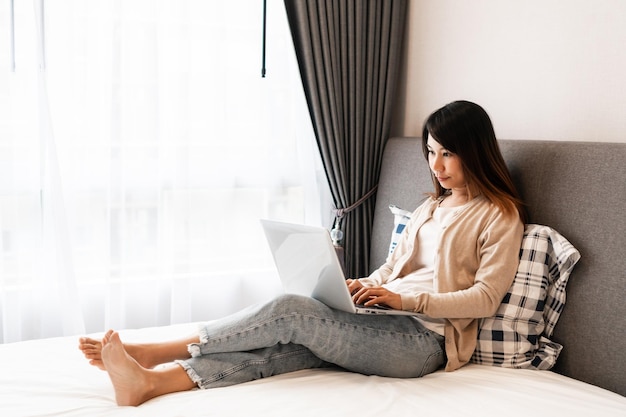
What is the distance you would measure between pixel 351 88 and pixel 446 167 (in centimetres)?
93

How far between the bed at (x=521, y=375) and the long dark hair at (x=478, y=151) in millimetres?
88

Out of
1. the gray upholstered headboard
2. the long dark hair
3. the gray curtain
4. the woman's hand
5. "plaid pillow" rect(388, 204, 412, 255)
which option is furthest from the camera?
the gray curtain

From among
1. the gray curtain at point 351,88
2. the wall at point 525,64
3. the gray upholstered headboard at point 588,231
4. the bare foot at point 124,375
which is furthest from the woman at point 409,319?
the gray curtain at point 351,88

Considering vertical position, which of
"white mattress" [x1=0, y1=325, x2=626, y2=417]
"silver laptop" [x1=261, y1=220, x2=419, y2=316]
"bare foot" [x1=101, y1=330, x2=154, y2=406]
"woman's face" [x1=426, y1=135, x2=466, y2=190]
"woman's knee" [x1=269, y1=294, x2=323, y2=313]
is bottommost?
"white mattress" [x1=0, y1=325, x2=626, y2=417]

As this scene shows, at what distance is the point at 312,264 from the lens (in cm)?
194

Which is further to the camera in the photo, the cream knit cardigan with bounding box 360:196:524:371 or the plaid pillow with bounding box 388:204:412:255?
the plaid pillow with bounding box 388:204:412:255

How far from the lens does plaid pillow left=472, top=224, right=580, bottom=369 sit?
76.9 inches

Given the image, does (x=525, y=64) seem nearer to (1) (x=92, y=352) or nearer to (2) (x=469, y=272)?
(2) (x=469, y=272)

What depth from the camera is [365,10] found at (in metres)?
2.94

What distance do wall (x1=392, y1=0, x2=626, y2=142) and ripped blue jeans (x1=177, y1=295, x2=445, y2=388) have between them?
2.75 feet

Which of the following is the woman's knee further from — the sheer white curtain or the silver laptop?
the sheer white curtain

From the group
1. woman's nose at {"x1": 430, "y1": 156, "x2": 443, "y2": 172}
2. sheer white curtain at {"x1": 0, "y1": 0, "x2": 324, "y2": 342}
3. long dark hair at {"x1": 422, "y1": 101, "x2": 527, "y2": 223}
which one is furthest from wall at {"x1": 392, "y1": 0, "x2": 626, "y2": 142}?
sheer white curtain at {"x1": 0, "y1": 0, "x2": 324, "y2": 342}

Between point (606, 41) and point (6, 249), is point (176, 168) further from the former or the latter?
point (606, 41)

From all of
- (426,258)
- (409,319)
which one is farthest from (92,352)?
(426,258)
